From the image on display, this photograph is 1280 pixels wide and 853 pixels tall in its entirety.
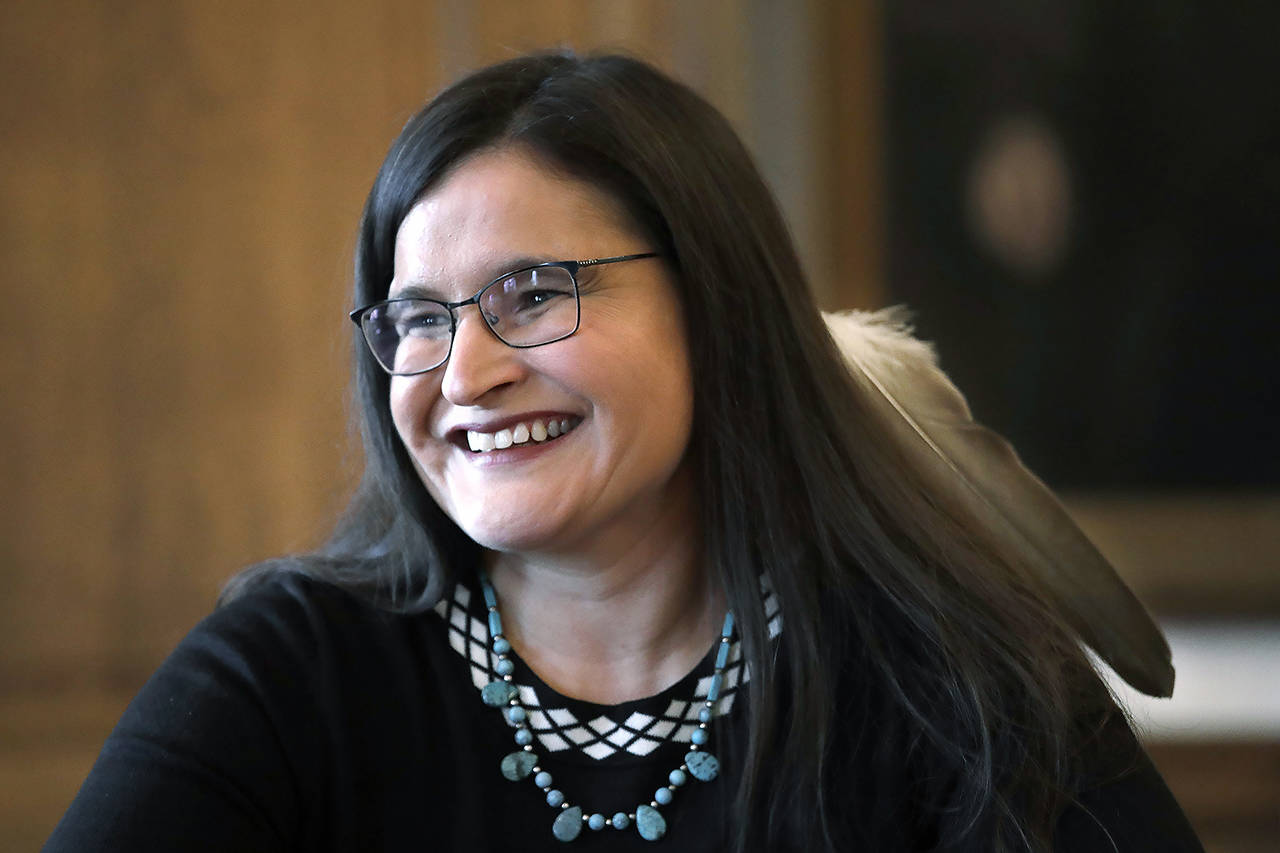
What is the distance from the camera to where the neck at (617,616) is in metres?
1.35

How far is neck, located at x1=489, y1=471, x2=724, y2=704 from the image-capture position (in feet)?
4.43

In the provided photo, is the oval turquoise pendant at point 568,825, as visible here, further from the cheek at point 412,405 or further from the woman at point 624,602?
the cheek at point 412,405

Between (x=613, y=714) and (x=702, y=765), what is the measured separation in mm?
110

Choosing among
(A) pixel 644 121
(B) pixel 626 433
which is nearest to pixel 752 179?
(A) pixel 644 121

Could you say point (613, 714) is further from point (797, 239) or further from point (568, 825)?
A: point (797, 239)

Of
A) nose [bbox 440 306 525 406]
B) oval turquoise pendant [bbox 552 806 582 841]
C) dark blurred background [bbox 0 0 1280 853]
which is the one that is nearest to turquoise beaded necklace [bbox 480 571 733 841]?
oval turquoise pendant [bbox 552 806 582 841]

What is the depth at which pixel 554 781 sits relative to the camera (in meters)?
1.29

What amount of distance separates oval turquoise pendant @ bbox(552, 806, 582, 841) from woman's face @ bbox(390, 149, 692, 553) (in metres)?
0.27

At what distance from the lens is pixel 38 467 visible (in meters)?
3.16

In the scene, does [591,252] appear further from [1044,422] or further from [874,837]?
[1044,422]

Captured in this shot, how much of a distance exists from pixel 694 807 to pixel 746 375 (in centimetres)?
45

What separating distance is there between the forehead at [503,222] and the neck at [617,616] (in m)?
0.31

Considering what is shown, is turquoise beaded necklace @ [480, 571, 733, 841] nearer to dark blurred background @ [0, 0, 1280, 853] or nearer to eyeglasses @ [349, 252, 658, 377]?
eyeglasses @ [349, 252, 658, 377]

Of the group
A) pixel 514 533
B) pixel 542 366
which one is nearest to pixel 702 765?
pixel 514 533
